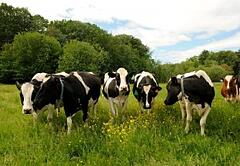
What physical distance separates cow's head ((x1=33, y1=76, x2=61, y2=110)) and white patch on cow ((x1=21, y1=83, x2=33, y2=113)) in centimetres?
38

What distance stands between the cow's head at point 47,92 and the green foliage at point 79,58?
55697 mm

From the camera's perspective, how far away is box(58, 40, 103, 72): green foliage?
6644 centimetres

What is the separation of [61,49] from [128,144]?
65393 millimetres

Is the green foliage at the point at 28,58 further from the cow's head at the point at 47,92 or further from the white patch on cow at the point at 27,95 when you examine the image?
the cow's head at the point at 47,92

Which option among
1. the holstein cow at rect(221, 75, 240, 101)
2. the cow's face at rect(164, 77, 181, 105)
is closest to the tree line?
the holstein cow at rect(221, 75, 240, 101)

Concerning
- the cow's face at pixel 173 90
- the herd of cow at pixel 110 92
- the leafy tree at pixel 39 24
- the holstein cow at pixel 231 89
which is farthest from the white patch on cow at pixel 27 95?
the leafy tree at pixel 39 24

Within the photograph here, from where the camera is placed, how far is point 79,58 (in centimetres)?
6875

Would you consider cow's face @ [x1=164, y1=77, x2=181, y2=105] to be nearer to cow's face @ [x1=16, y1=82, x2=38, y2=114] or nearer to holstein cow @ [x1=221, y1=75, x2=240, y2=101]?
cow's face @ [x1=16, y1=82, x2=38, y2=114]

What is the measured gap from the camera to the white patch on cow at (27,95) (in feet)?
36.1

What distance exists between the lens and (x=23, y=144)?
31.8ft

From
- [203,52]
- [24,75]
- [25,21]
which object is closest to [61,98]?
[24,75]

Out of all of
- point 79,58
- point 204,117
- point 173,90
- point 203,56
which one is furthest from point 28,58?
point 203,56

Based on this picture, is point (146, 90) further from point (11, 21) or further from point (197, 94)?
point (11, 21)

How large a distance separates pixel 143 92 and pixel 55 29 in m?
72.1
